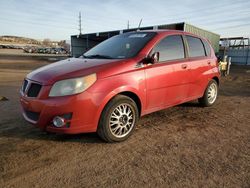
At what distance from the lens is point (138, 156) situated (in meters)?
3.49

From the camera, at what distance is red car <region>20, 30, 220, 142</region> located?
353 centimetres

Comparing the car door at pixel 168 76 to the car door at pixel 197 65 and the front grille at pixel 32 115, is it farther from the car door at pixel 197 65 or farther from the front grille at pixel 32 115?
the front grille at pixel 32 115

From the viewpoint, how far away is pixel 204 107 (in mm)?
6289

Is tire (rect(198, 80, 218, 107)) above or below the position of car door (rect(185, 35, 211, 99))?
below

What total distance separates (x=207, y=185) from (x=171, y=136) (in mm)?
1521

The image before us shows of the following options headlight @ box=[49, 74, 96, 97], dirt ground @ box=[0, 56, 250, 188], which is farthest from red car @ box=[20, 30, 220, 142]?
dirt ground @ box=[0, 56, 250, 188]

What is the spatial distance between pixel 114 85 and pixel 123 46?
1205 millimetres

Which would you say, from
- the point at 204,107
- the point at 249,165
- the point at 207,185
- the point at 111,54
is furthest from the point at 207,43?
the point at 207,185

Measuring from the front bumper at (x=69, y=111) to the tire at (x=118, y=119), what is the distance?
0.17 meters

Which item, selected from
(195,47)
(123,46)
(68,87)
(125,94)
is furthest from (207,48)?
(68,87)

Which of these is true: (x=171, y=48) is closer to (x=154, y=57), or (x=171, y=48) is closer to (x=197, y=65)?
(x=154, y=57)

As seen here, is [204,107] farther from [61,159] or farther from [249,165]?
[61,159]

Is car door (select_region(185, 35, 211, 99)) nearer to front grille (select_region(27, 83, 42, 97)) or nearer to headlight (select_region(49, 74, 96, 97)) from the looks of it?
headlight (select_region(49, 74, 96, 97))

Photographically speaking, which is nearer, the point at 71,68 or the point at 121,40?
the point at 71,68
